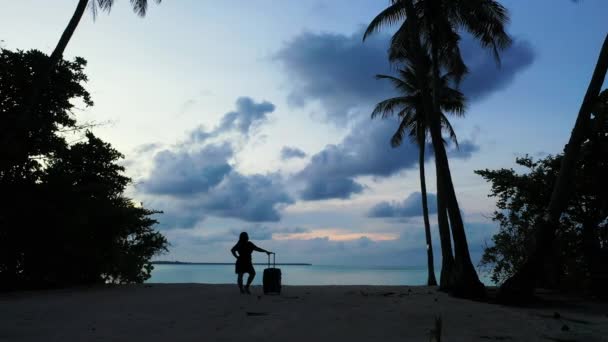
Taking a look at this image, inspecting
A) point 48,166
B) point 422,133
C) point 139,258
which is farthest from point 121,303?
point 422,133

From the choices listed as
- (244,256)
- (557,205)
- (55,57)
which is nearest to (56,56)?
(55,57)

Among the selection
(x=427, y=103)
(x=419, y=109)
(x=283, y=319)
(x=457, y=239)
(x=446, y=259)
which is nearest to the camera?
(x=283, y=319)

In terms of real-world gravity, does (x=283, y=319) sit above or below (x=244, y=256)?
below

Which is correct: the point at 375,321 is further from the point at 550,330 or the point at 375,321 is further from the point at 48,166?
the point at 48,166

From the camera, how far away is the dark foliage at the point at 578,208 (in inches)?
564

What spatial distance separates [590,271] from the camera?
14203mm

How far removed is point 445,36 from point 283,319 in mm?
12879

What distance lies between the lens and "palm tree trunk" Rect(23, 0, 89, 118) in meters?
13.3

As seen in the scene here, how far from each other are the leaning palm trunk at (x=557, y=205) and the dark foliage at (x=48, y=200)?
44.4 ft

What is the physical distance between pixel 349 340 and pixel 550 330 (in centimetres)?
392

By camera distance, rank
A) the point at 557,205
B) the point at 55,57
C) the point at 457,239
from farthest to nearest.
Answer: the point at 55,57, the point at 457,239, the point at 557,205

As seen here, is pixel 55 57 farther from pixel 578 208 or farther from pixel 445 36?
pixel 578 208

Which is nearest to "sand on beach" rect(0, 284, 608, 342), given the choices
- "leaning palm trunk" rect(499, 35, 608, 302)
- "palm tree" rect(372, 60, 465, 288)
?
"leaning palm trunk" rect(499, 35, 608, 302)

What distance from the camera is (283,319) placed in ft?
28.5
